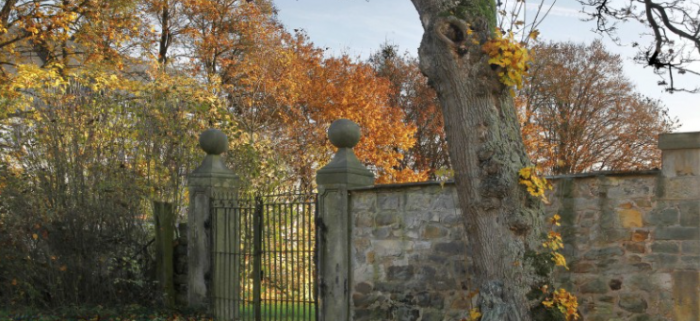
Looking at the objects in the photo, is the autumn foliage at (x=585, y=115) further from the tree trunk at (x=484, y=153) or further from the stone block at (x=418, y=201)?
the tree trunk at (x=484, y=153)

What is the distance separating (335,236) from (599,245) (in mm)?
2898

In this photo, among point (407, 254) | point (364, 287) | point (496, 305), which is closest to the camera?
point (496, 305)

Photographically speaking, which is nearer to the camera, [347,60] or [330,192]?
[330,192]

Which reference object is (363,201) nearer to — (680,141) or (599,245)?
(599,245)

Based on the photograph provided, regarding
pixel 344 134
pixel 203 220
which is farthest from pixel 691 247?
pixel 203 220

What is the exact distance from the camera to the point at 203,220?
953 centimetres

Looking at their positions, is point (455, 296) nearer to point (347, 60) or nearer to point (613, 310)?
point (613, 310)

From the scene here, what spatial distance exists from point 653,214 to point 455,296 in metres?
2.18

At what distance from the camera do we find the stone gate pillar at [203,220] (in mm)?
9500

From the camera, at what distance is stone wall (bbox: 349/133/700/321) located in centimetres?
673

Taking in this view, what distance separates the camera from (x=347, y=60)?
82.0 feet

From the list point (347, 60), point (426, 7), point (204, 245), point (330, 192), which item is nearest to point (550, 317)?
point (426, 7)

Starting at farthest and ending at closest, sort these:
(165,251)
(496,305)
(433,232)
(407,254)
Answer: (165,251) → (407,254) → (433,232) → (496,305)

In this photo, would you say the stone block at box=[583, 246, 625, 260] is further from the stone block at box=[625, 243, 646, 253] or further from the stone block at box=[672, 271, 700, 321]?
the stone block at box=[672, 271, 700, 321]
